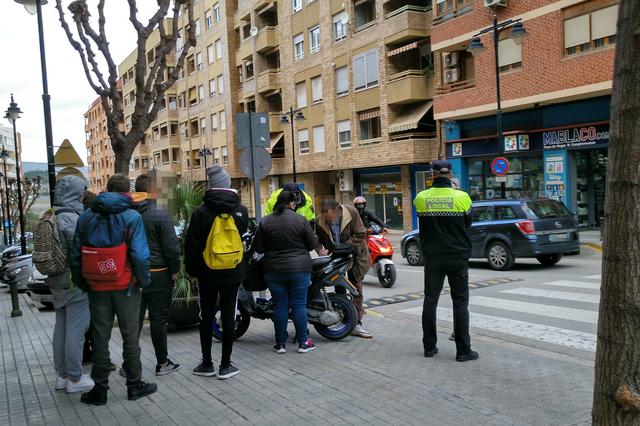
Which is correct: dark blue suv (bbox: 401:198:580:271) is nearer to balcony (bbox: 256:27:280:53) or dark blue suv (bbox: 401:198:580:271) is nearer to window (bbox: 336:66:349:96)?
window (bbox: 336:66:349:96)

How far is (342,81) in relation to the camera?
3181cm

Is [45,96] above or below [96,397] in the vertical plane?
above

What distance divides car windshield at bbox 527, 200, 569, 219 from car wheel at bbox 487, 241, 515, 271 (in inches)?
42.5

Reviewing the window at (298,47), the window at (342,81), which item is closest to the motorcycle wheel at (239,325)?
the window at (342,81)

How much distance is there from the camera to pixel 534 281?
11.0 m

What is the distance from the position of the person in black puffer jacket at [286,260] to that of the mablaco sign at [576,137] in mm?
15711

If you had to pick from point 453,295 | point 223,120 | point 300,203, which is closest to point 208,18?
point 223,120

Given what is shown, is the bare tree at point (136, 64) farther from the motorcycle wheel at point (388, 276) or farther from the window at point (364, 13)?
the window at point (364, 13)

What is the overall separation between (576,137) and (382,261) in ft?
38.8

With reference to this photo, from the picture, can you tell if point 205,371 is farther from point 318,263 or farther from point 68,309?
point 318,263

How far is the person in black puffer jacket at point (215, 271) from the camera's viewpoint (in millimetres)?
5160

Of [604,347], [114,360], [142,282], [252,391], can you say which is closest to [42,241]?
[142,282]

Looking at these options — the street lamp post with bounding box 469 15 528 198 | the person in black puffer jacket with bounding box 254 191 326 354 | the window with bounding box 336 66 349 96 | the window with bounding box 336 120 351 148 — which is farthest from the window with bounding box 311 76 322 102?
the person in black puffer jacket with bounding box 254 191 326 354

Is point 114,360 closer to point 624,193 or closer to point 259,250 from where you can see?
point 259,250
